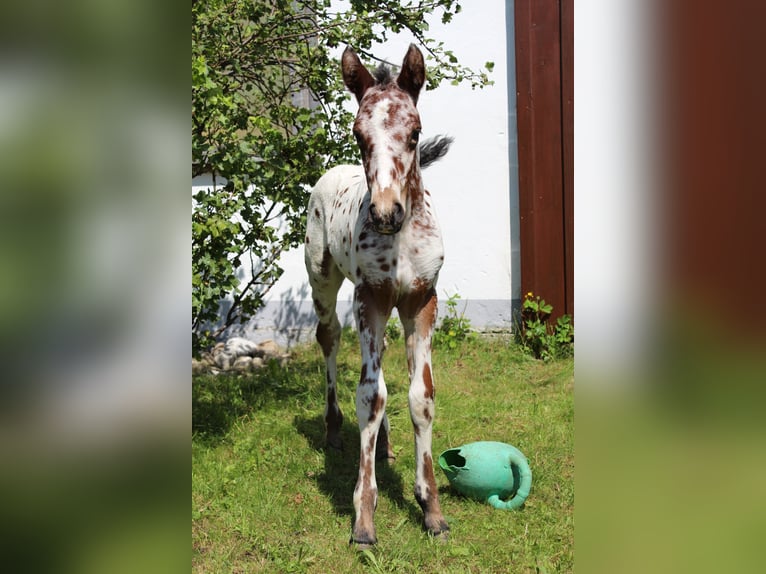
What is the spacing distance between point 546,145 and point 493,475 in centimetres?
392

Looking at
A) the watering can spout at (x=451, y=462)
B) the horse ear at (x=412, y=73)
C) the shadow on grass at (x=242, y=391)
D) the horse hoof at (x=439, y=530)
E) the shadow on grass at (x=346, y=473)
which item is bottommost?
the shadow on grass at (x=346, y=473)

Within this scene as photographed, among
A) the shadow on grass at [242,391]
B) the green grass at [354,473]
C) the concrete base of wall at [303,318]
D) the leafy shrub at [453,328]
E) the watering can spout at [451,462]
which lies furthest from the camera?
the concrete base of wall at [303,318]

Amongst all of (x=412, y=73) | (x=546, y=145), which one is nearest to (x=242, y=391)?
(x=412, y=73)

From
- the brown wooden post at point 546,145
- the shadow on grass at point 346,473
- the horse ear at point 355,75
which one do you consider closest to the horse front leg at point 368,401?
the shadow on grass at point 346,473

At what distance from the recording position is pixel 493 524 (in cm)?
309

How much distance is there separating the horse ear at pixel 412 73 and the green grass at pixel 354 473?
2165mm

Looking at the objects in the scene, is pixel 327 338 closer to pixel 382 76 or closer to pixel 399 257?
pixel 399 257

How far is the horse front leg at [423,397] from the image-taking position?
3.03 meters

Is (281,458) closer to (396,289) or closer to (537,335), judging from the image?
(396,289)

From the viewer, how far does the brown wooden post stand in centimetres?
602

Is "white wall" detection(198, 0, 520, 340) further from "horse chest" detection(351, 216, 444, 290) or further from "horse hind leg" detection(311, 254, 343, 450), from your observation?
"horse chest" detection(351, 216, 444, 290)

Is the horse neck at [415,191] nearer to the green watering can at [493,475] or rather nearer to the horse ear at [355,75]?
the horse ear at [355,75]

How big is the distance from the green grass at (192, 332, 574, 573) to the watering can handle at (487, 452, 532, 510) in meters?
0.04
